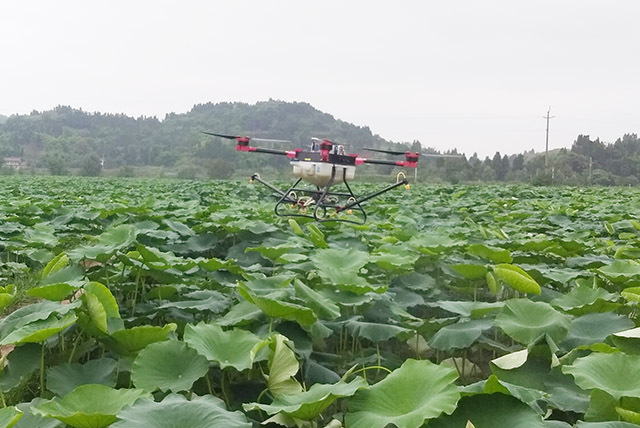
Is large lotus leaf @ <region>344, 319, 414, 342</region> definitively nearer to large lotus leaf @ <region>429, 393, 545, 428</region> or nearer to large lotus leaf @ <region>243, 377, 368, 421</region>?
large lotus leaf @ <region>243, 377, 368, 421</region>

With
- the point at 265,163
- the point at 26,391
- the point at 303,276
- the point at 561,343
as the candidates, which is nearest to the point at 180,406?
the point at 26,391

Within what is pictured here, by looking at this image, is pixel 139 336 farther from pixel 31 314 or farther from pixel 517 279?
pixel 517 279

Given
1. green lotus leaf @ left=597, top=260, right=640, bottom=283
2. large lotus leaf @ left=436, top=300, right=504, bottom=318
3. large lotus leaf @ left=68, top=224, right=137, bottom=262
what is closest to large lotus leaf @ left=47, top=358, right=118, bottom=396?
large lotus leaf @ left=68, top=224, right=137, bottom=262

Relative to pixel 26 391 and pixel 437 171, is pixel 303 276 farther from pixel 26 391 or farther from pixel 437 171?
pixel 437 171

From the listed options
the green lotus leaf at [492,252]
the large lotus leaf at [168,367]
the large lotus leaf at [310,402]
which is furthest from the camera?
the green lotus leaf at [492,252]

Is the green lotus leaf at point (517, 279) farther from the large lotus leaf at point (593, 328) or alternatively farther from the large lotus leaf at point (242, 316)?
the large lotus leaf at point (242, 316)

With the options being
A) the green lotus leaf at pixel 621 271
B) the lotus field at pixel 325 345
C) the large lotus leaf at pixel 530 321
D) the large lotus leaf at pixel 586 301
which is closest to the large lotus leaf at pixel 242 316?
the lotus field at pixel 325 345
